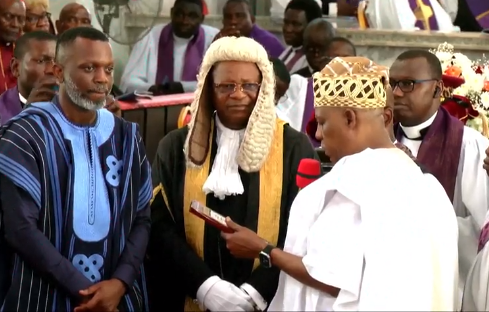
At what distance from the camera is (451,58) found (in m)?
5.62

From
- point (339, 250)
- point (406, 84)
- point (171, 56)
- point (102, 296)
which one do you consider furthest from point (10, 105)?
point (171, 56)

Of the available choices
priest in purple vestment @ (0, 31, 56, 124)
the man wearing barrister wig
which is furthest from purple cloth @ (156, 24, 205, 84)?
the man wearing barrister wig

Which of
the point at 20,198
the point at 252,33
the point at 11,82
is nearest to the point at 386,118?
the point at 20,198

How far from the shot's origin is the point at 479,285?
3371 millimetres

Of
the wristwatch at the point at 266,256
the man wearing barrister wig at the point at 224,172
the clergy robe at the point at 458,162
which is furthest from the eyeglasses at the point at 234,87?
the clergy robe at the point at 458,162

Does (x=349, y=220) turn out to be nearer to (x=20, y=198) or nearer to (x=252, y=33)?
(x=20, y=198)

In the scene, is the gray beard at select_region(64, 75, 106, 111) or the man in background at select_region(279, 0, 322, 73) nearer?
the gray beard at select_region(64, 75, 106, 111)

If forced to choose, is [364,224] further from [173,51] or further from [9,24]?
[173,51]

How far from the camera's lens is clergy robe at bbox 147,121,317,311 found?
385 centimetres

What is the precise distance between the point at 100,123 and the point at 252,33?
544 centimetres

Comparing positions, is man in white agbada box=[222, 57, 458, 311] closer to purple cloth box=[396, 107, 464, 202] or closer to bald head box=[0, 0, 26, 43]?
purple cloth box=[396, 107, 464, 202]

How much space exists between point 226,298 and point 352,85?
116 cm

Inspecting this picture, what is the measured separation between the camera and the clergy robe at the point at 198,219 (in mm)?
3846

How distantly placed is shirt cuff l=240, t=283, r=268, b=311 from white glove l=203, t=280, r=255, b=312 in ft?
0.05
